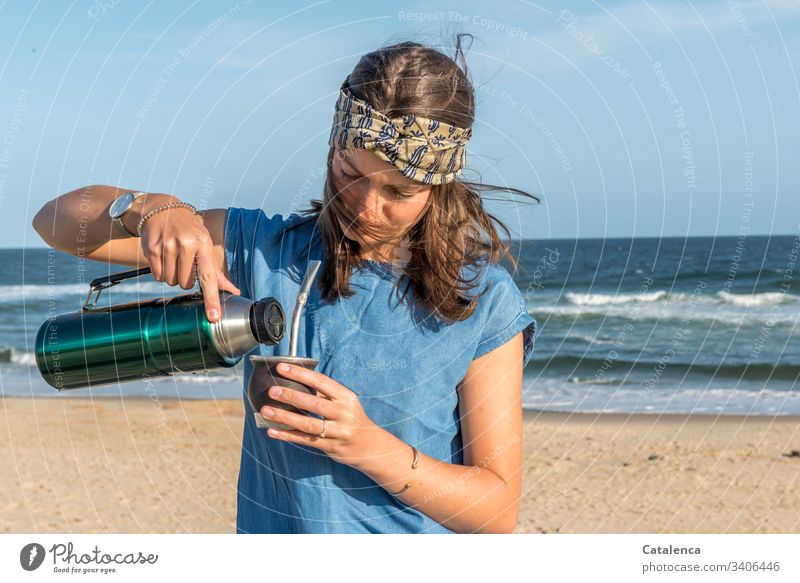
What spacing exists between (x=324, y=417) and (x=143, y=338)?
44cm

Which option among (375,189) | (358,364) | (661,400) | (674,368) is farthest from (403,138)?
(674,368)

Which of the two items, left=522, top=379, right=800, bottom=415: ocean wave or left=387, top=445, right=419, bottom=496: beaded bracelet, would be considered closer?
left=387, top=445, right=419, bottom=496: beaded bracelet

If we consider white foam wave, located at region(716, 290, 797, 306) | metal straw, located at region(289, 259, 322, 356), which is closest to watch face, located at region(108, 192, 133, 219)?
metal straw, located at region(289, 259, 322, 356)

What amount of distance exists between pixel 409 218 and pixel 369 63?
0.32 m

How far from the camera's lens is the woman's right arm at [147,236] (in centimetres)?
154

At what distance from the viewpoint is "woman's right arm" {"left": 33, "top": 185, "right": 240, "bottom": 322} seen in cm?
154

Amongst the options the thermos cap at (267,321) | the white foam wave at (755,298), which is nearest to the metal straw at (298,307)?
the thermos cap at (267,321)

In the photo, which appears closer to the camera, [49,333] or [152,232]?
[152,232]

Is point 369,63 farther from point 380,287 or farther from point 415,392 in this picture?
point 415,392

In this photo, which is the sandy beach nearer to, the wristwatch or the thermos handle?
the thermos handle

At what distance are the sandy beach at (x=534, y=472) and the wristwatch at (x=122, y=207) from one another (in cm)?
517

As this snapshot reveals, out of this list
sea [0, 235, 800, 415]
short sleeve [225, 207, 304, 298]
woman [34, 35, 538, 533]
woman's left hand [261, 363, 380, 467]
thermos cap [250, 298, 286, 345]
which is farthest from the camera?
sea [0, 235, 800, 415]

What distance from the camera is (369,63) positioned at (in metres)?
1.77
